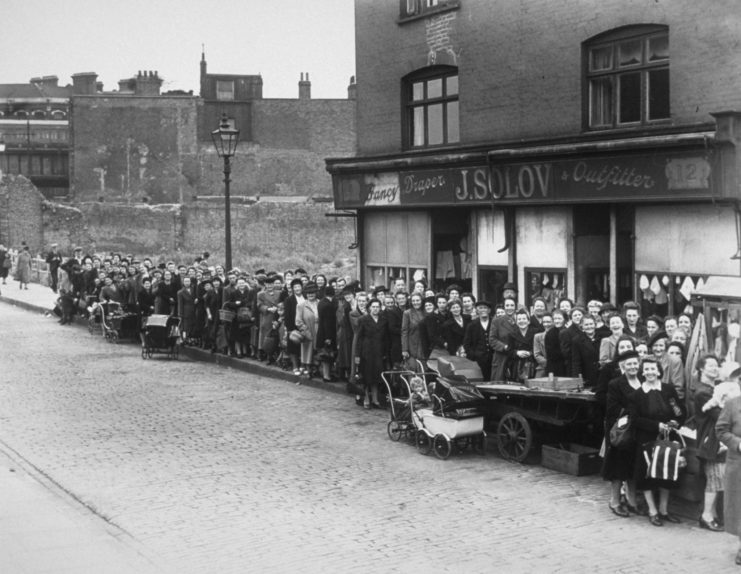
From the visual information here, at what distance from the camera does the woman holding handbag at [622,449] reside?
34.0ft

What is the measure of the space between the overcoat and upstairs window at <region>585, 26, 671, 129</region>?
315 inches

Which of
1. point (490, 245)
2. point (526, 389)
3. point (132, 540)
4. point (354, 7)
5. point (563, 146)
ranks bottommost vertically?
point (132, 540)

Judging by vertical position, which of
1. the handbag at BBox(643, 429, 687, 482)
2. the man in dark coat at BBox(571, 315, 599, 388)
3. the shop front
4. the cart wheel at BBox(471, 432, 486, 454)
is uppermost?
the shop front

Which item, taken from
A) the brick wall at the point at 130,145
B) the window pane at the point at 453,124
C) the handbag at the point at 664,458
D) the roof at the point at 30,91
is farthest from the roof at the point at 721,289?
the roof at the point at 30,91

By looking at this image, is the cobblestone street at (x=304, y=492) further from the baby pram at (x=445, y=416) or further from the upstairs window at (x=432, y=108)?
the upstairs window at (x=432, y=108)

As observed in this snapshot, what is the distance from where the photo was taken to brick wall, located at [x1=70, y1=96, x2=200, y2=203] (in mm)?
68375

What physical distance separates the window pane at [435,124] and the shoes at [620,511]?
11719 millimetres

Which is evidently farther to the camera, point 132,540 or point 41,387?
point 41,387

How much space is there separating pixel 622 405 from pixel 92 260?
2159cm

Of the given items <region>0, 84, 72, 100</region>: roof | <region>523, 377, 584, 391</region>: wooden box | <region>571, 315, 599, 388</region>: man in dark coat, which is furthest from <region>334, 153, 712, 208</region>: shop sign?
<region>0, 84, 72, 100</region>: roof

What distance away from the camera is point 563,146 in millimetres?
17250

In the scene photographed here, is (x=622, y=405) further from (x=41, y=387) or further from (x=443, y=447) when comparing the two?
(x=41, y=387)

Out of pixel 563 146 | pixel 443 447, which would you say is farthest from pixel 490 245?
pixel 443 447

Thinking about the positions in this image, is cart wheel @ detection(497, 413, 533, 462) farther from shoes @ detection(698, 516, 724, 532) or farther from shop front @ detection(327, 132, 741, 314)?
shop front @ detection(327, 132, 741, 314)
